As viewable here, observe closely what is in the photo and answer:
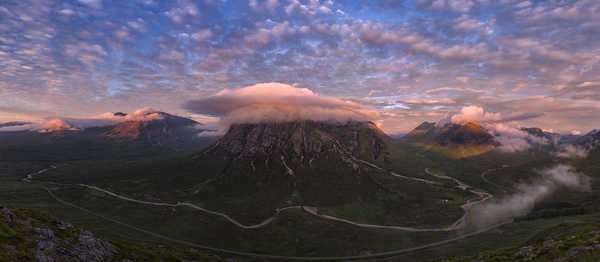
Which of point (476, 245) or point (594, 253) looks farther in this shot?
point (476, 245)

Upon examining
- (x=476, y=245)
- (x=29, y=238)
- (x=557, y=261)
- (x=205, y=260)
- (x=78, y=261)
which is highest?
(x=29, y=238)

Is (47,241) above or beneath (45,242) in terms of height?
beneath

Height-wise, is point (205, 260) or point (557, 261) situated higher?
point (557, 261)

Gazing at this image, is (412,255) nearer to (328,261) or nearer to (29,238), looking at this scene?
(328,261)

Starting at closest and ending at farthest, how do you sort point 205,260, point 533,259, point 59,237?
point 59,237 → point 533,259 → point 205,260

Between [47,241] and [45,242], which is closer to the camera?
[45,242]

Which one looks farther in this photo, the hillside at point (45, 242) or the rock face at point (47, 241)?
the rock face at point (47, 241)

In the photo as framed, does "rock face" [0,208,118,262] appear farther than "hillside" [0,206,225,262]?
Yes

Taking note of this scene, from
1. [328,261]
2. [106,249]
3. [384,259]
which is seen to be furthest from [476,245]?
[106,249]
